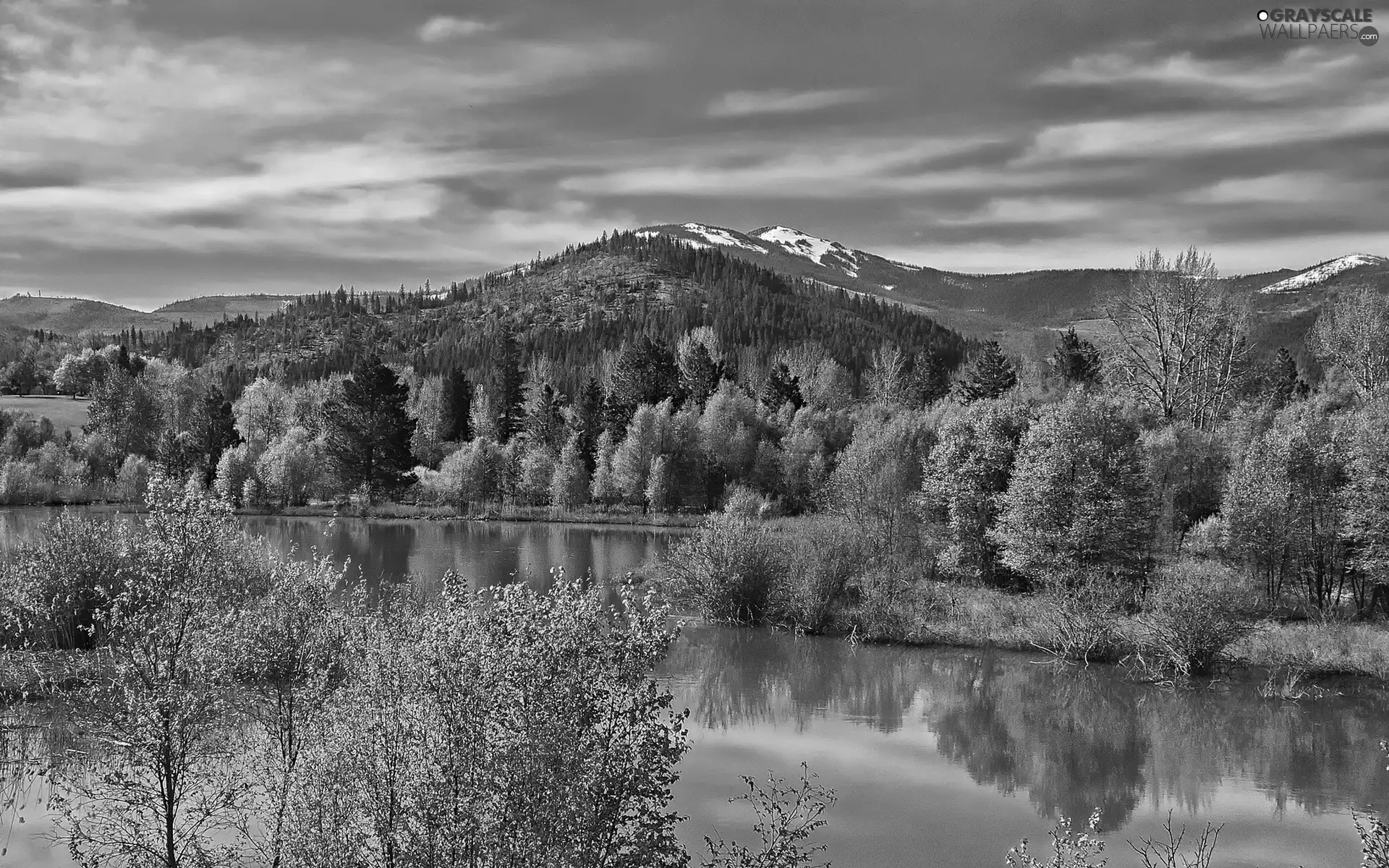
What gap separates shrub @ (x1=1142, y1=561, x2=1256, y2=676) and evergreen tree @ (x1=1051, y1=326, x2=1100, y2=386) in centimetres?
4911

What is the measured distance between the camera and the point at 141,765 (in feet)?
40.6

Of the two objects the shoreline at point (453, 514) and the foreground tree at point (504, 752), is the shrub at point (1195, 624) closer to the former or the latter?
the foreground tree at point (504, 752)

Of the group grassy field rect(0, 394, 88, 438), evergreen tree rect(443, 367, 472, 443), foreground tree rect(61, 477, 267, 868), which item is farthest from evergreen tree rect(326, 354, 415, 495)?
foreground tree rect(61, 477, 267, 868)

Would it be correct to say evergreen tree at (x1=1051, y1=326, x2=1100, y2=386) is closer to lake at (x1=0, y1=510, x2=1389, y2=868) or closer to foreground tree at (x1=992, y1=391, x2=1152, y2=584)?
foreground tree at (x1=992, y1=391, x2=1152, y2=584)

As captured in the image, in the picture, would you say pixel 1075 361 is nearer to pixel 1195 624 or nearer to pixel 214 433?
pixel 1195 624

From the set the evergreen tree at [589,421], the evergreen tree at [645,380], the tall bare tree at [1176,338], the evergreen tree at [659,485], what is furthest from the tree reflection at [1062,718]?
the evergreen tree at [645,380]

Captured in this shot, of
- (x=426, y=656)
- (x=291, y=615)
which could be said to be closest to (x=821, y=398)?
(x=291, y=615)

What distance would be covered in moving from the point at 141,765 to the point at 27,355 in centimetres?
17647

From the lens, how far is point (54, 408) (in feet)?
416

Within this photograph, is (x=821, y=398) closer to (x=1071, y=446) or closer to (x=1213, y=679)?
(x=1071, y=446)

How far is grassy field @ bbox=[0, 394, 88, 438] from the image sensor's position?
11700 cm

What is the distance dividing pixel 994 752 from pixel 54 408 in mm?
135539

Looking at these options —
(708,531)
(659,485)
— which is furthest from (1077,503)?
(659,485)

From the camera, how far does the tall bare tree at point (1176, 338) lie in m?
57.9
